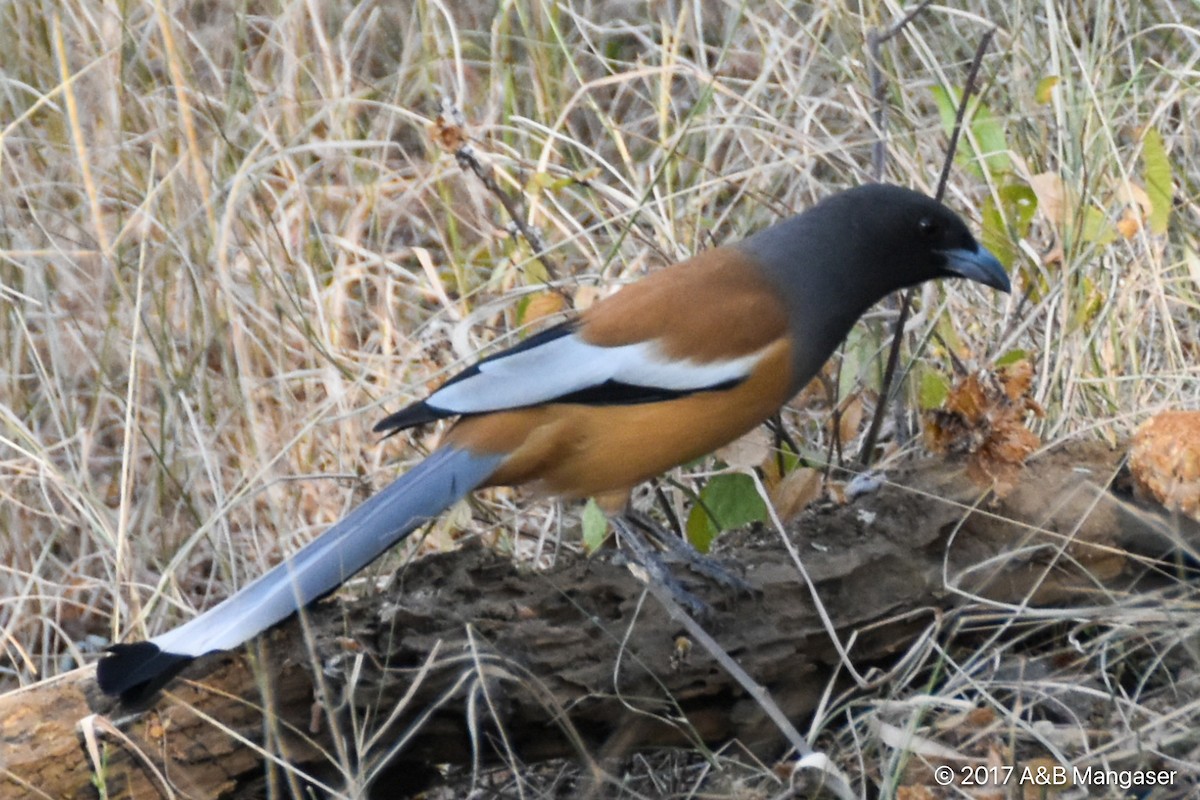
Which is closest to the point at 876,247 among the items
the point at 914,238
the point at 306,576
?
the point at 914,238

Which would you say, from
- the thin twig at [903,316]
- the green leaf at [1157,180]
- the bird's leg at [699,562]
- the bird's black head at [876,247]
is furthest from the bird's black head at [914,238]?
the bird's leg at [699,562]

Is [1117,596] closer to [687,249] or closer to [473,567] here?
[473,567]

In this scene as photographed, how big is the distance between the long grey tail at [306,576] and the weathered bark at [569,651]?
7cm

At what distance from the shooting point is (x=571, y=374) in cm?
311

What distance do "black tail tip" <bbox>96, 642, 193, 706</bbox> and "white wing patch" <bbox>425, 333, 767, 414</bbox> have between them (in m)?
0.81

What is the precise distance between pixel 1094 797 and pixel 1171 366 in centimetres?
141

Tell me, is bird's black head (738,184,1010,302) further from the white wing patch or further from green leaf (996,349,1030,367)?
the white wing patch

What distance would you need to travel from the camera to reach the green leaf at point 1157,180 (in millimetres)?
3418

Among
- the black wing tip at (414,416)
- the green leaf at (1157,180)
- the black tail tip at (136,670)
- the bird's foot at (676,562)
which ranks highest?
the green leaf at (1157,180)

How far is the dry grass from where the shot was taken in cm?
366

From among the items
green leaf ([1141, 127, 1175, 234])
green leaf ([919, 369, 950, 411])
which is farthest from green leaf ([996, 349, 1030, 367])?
green leaf ([1141, 127, 1175, 234])

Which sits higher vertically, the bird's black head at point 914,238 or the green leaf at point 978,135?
the green leaf at point 978,135

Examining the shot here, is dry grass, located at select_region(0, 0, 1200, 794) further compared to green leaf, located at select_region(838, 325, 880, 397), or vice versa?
dry grass, located at select_region(0, 0, 1200, 794)

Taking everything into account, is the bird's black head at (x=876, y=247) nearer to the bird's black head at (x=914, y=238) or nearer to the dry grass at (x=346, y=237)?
the bird's black head at (x=914, y=238)
